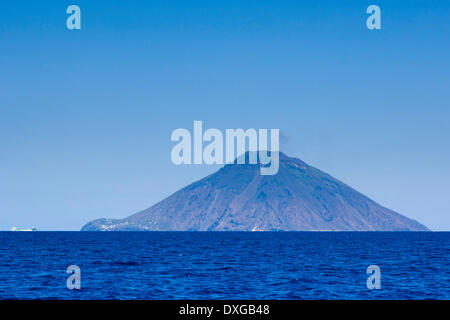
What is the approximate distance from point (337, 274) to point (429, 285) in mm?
12477
